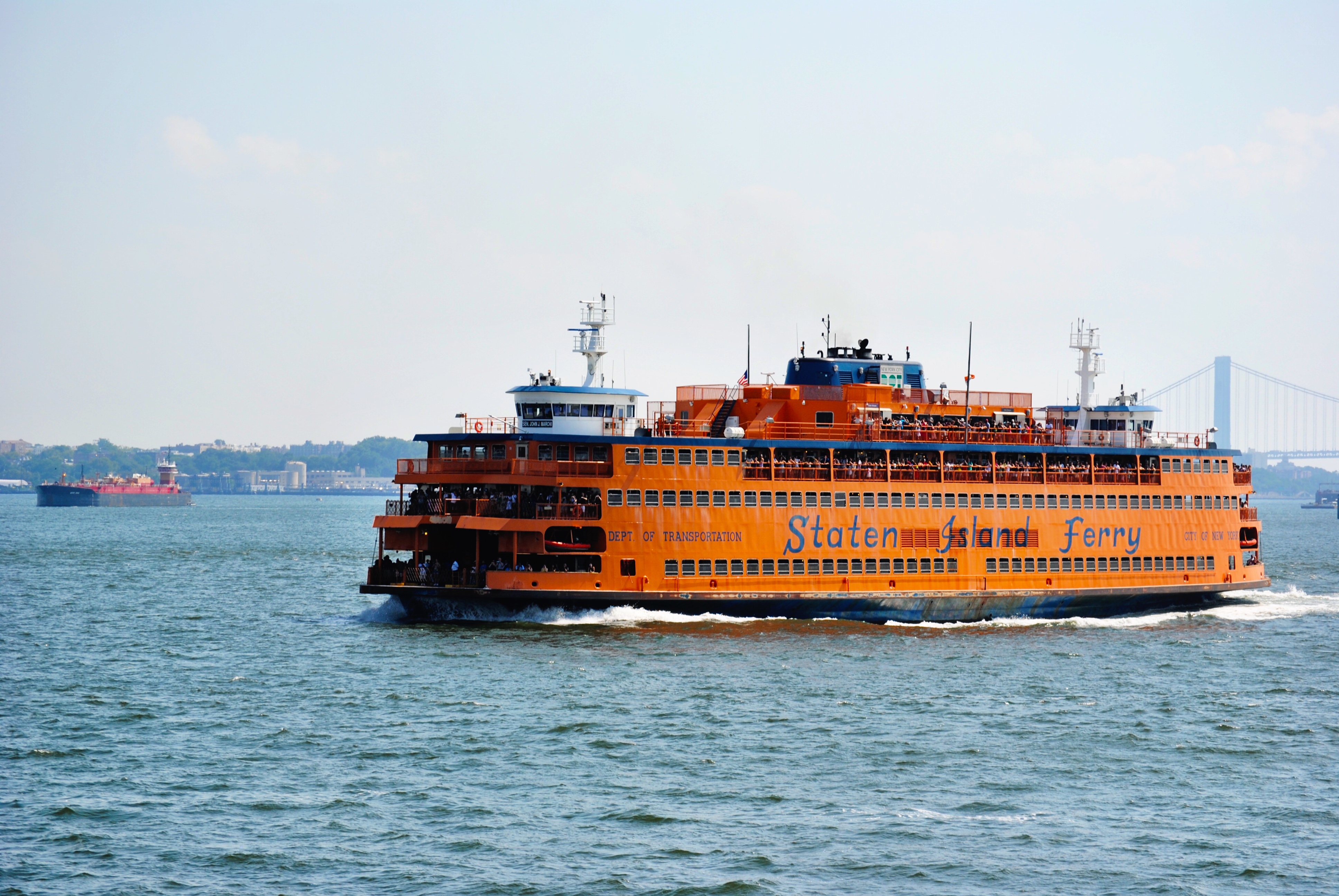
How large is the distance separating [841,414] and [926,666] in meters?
13.2

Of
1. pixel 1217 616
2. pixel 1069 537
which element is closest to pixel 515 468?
pixel 1069 537

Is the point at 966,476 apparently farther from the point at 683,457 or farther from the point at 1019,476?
the point at 683,457

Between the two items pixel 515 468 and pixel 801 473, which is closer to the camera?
pixel 515 468

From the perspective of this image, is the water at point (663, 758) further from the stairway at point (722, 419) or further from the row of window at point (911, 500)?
the stairway at point (722, 419)

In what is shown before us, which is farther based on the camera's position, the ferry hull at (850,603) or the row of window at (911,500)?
the row of window at (911,500)

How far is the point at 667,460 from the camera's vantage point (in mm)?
46000

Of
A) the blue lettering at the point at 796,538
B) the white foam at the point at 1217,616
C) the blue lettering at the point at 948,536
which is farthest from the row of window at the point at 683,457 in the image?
the blue lettering at the point at 948,536

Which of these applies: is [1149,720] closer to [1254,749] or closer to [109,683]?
[1254,749]

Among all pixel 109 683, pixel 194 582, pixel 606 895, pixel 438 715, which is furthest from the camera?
pixel 194 582

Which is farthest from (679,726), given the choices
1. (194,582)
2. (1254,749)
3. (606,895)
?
(194,582)

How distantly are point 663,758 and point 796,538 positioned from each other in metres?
19.4

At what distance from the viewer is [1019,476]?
170 ft

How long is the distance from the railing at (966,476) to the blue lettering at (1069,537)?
3630 mm

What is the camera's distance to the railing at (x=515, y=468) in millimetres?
44938
